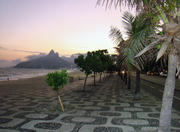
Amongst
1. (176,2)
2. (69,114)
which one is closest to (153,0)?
(176,2)

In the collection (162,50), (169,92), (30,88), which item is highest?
(162,50)

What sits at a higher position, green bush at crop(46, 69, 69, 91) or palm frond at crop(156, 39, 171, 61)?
palm frond at crop(156, 39, 171, 61)

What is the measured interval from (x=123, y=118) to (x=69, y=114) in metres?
3.13

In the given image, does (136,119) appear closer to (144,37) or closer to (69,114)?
(69,114)

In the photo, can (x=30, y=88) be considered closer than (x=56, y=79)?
No

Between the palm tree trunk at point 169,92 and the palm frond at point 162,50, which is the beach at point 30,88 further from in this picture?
the palm frond at point 162,50

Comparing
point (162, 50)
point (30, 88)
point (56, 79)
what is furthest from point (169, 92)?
point (30, 88)

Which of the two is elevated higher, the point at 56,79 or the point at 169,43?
the point at 169,43

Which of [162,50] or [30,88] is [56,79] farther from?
[30,88]

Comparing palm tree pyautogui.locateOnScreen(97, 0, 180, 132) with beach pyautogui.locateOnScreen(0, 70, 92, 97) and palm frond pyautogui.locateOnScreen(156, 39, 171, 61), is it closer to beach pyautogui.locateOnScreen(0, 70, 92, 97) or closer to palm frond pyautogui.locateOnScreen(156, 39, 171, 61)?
palm frond pyautogui.locateOnScreen(156, 39, 171, 61)

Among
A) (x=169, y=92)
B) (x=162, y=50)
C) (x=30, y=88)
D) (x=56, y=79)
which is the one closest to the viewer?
(x=162, y=50)

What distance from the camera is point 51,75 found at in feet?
30.6

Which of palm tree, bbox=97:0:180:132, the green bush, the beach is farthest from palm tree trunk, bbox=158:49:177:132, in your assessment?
the beach

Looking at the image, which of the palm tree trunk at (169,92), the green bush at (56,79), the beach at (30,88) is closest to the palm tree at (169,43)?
the palm tree trunk at (169,92)
